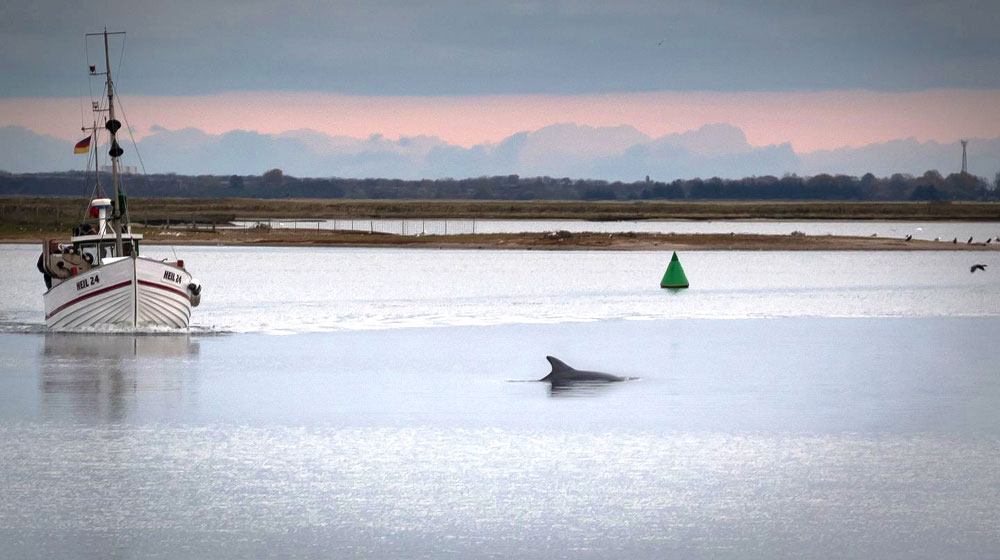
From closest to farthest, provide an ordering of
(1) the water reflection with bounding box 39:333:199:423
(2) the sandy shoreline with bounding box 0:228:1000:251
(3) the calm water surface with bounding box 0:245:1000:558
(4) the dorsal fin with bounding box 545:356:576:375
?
1. (3) the calm water surface with bounding box 0:245:1000:558
2. (1) the water reflection with bounding box 39:333:199:423
3. (4) the dorsal fin with bounding box 545:356:576:375
4. (2) the sandy shoreline with bounding box 0:228:1000:251

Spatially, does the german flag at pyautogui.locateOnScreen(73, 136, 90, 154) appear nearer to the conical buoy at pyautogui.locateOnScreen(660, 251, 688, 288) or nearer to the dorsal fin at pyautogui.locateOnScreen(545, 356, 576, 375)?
the dorsal fin at pyautogui.locateOnScreen(545, 356, 576, 375)

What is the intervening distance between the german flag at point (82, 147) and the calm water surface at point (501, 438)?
160 inches

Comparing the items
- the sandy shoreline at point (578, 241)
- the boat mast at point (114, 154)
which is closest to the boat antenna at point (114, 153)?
the boat mast at point (114, 154)

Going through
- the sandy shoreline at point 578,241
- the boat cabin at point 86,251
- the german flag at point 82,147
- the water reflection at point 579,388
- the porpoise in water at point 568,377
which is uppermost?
the german flag at point 82,147

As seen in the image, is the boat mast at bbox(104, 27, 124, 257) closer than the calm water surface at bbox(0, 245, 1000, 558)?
No

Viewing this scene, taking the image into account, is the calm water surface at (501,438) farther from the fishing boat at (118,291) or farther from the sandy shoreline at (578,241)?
the sandy shoreline at (578,241)

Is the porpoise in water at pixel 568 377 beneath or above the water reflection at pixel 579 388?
above

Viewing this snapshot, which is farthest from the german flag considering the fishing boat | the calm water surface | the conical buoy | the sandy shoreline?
the sandy shoreline

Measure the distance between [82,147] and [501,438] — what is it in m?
16.9

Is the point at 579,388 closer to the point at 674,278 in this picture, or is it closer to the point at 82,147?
the point at 82,147

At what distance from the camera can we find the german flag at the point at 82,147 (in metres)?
27.6

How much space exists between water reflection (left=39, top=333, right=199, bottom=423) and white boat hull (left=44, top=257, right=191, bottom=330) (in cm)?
54

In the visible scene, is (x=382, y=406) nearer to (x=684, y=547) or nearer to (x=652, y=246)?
(x=684, y=547)

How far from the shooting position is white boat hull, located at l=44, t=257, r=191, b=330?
26531 mm
